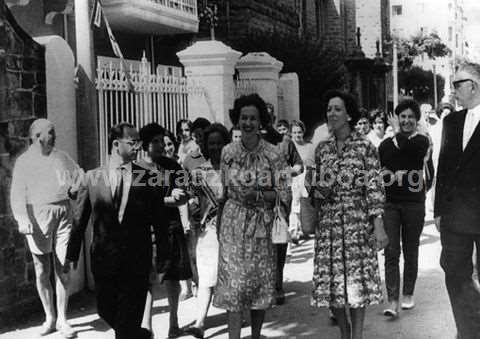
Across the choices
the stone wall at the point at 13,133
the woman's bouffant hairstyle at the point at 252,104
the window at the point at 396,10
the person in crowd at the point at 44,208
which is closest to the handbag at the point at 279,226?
the woman's bouffant hairstyle at the point at 252,104

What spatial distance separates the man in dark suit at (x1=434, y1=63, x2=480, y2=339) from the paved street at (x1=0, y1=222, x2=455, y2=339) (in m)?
0.70

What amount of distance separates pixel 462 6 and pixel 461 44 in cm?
482

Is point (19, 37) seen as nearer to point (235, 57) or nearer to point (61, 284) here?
point (61, 284)

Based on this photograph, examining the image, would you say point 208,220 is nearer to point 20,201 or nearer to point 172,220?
point 172,220

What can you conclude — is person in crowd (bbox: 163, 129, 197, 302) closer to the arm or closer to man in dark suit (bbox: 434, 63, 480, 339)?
the arm

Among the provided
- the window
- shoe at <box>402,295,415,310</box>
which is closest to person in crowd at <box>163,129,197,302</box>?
shoe at <box>402,295,415,310</box>

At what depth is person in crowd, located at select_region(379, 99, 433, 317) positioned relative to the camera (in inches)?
275

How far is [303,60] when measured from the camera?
63.9 ft

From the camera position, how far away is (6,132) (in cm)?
681

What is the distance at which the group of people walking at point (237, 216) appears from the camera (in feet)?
16.6

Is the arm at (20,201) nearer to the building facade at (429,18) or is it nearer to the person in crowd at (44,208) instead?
the person in crowd at (44,208)

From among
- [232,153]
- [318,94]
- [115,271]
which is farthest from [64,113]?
[318,94]

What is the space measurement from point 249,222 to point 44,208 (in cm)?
208

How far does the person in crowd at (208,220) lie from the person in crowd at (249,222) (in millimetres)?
581
